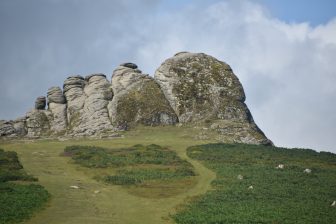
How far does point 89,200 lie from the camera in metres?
46.2

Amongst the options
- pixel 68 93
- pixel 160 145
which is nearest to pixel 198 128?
pixel 160 145

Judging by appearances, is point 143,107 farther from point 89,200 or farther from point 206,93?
point 89,200

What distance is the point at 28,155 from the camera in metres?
75.2

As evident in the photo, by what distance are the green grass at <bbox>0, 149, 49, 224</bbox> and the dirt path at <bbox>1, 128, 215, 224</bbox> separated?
1.08 meters

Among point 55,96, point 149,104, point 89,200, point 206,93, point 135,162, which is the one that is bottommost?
point 89,200

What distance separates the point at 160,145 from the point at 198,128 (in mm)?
17272

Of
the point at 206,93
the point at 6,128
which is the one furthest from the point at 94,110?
the point at 206,93

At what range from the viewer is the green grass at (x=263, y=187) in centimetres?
4072

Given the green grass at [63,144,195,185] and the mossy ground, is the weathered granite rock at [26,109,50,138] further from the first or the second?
the green grass at [63,144,195,185]

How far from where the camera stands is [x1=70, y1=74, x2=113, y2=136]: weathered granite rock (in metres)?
102

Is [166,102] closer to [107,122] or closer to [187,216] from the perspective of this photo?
[107,122]

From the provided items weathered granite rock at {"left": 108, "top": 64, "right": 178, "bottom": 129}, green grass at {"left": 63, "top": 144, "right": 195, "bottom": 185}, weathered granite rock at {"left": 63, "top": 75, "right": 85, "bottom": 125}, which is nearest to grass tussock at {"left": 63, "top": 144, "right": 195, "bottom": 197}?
green grass at {"left": 63, "top": 144, "right": 195, "bottom": 185}

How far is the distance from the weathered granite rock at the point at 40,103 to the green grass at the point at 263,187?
164 feet

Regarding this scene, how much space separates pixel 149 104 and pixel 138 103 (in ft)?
8.39
